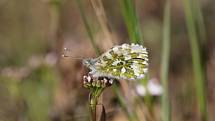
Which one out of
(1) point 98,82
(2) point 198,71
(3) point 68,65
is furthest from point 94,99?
(3) point 68,65

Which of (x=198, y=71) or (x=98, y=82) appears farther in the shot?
(x=198, y=71)

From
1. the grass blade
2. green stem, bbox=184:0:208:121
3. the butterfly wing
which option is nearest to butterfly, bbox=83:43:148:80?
the butterfly wing

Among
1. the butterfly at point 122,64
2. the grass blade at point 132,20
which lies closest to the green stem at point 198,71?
the grass blade at point 132,20

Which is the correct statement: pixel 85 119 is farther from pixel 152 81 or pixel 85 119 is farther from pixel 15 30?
pixel 15 30

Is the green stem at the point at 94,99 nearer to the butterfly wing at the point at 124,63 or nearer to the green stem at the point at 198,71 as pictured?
the butterfly wing at the point at 124,63

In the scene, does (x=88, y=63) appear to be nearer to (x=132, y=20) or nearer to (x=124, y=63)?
(x=124, y=63)

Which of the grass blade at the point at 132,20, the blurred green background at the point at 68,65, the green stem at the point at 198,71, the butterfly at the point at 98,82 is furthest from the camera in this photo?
the blurred green background at the point at 68,65

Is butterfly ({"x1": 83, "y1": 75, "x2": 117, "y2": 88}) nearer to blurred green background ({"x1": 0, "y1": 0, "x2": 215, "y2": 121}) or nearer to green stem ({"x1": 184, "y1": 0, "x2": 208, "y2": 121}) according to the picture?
blurred green background ({"x1": 0, "y1": 0, "x2": 215, "y2": 121})
